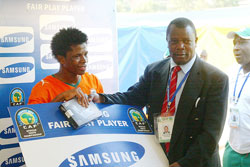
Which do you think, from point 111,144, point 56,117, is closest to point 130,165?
point 111,144

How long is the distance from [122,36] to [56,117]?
161 inches

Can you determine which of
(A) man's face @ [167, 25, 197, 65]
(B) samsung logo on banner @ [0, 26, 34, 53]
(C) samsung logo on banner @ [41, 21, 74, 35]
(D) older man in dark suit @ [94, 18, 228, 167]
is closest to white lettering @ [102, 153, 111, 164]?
(D) older man in dark suit @ [94, 18, 228, 167]

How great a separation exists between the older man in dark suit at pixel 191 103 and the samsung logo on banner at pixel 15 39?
1542mm

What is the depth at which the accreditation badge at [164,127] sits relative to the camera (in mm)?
2471

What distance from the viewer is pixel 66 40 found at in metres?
2.67

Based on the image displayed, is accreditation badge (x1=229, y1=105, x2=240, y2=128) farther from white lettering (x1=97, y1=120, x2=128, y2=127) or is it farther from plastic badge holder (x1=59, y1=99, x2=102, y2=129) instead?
plastic badge holder (x1=59, y1=99, x2=102, y2=129)

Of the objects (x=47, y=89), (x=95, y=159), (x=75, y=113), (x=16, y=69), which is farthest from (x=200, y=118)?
(x=16, y=69)

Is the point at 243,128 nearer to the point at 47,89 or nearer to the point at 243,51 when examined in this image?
the point at 243,51

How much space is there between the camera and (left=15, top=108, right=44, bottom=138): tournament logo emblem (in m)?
2.15

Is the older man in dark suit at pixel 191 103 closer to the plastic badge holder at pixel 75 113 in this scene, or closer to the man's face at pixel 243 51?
the plastic badge holder at pixel 75 113

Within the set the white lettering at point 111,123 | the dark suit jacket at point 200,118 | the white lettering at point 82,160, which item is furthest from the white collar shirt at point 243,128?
the white lettering at point 82,160

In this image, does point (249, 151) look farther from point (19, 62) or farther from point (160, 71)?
point (19, 62)

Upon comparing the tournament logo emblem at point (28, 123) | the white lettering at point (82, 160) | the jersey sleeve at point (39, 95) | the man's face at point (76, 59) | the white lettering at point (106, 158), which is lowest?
the white lettering at point (106, 158)

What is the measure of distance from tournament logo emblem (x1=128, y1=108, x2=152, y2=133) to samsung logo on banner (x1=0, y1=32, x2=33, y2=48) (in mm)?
1371
